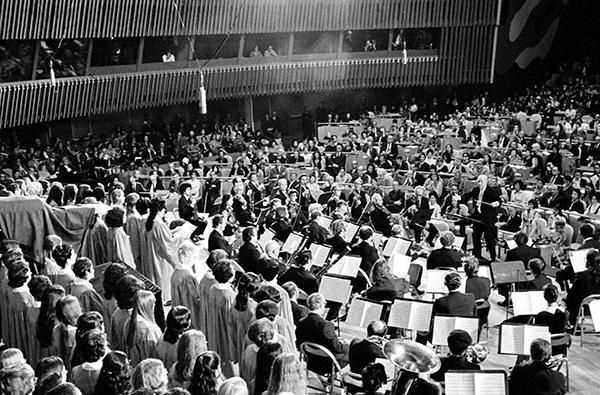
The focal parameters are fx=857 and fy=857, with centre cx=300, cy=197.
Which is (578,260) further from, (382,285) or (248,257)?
(248,257)

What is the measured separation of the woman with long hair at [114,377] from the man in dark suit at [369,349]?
2.71 metres

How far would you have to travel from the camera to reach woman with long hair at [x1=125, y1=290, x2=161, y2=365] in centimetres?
670

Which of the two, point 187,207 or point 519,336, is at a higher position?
point 519,336

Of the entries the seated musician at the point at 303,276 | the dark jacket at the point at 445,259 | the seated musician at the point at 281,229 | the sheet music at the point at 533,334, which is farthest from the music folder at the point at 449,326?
the seated musician at the point at 281,229

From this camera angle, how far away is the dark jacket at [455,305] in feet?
28.4

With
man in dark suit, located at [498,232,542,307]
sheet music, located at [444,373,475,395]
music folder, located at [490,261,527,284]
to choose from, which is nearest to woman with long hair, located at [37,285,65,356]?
sheet music, located at [444,373,475,395]

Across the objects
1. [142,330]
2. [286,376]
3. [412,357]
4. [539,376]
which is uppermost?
[286,376]

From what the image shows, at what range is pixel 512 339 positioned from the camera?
7.73m

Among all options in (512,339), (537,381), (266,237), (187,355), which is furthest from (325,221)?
(187,355)

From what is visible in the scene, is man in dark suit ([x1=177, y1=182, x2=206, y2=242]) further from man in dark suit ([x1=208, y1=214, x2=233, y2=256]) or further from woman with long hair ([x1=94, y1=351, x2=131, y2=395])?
woman with long hair ([x1=94, y1=351, x2=131, y2=395])

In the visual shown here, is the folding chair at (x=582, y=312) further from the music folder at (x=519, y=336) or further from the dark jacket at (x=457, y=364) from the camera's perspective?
the dark jacket at (x=457, y=364)

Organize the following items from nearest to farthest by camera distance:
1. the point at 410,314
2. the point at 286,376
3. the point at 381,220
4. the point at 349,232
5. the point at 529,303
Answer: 1. the point at 286,376
2. the point at 410,314
3. the point at 529,303
4. the point at 349,232
5. the point at 381,220

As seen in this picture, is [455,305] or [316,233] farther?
[316,233]

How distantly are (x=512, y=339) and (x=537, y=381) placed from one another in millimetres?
757
